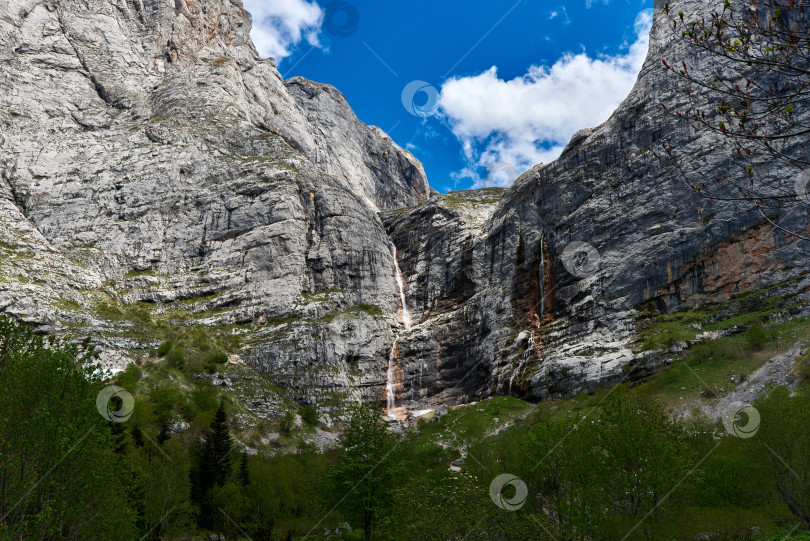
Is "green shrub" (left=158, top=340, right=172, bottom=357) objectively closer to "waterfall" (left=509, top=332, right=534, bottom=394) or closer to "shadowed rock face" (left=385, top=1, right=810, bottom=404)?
"shadowed rock face" (left=385, top=1, right=810, bottom=404)

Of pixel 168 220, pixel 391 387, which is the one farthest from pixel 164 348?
pixel 391 387

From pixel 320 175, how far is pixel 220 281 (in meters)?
36.0

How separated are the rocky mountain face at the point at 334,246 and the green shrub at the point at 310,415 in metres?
2.83

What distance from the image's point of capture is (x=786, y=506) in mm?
31406

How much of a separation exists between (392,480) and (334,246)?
7582 centimetres

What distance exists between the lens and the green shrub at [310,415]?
81.9 m

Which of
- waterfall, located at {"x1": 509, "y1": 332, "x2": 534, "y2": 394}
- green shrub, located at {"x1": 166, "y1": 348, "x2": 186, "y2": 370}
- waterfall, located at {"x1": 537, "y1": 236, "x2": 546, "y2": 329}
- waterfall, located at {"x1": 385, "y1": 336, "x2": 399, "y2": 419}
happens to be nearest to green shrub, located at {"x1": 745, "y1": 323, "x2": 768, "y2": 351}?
waterfall, located at {"x1": 509, "y1": 332, "x2": 534, "y2": 394}

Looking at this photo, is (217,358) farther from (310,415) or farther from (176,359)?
(310,415)

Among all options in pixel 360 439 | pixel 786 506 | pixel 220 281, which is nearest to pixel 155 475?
pixel 360 439

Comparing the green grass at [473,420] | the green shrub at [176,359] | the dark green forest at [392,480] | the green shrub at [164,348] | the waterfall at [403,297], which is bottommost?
the dark green forest at [392,480]

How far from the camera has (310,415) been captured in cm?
8225

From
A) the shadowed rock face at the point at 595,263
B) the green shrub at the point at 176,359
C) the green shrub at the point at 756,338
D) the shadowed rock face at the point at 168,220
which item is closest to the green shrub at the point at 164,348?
the green shrub at the point at 176,359

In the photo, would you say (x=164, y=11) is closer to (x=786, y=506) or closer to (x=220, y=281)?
(x=220, y=281)

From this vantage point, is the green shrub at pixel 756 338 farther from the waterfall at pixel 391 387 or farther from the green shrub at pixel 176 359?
the green shrub at pixel 176 359
